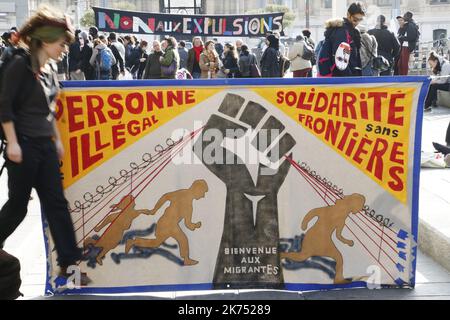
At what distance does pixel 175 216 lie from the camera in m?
4.48

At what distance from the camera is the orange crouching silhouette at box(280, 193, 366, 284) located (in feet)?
14.8

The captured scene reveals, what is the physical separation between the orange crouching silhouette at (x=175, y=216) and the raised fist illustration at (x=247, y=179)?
0.52ft

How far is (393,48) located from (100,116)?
34.4 feet

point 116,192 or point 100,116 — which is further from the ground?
point 100,116

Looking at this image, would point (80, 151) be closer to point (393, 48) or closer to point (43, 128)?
point (43, 128)

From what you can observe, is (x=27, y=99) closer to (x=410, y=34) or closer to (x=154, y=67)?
(x=154, y=67)

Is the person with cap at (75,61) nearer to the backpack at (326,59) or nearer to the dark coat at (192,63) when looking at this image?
the dark coat at (192,63)

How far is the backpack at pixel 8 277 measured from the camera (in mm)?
4383

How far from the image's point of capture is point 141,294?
4.61 m

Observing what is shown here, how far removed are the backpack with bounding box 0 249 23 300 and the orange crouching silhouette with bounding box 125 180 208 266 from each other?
0.62 m

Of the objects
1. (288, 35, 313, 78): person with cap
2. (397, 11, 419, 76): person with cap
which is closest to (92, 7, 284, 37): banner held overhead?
(288, 35, 313, 78): person with cap

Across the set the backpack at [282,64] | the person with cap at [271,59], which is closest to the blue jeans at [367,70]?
the person with cap at [271,59]

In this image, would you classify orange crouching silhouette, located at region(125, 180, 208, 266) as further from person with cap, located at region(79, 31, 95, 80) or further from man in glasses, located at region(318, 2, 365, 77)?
person with cap, located at region(79, 31, 95, 80)

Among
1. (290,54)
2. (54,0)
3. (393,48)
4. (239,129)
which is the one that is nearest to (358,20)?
(239,129)
